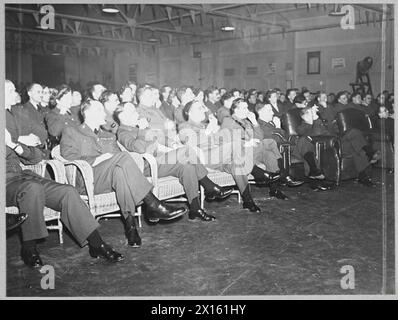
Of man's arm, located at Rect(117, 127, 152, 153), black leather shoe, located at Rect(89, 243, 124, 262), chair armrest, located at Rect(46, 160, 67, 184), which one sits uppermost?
man's arm, located at Rect(117, 127, 152, 153)

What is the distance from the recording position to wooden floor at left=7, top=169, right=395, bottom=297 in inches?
98.4

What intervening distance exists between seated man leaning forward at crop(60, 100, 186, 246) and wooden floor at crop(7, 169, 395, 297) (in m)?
0.22

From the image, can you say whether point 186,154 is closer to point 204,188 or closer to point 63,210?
point 204,188

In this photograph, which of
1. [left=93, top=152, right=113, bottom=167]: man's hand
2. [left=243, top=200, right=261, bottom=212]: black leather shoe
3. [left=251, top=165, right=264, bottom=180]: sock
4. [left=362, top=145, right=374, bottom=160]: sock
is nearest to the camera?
[left=93, top=152, right=113, bottom=167]: man's hand

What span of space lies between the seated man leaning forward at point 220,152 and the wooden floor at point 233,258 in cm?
26

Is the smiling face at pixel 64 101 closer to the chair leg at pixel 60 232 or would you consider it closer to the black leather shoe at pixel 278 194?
the chair leg at pixel 60 232

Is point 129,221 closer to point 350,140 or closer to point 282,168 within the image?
point 282,168

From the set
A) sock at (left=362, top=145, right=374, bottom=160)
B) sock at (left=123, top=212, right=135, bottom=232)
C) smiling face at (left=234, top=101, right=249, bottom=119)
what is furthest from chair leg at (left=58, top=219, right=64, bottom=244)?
sock at (left=362, top=145, right=374, bottom=160)

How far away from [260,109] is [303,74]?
740cm

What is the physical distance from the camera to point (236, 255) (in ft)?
9.78

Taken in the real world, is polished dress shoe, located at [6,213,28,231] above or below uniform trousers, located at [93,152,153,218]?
below

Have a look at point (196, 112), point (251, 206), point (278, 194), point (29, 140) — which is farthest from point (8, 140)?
point (278, 194)

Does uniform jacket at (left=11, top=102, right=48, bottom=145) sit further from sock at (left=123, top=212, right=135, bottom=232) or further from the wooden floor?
sock at (left=123, top=212, right=135, bottom=232)
